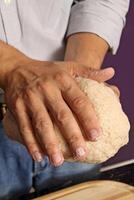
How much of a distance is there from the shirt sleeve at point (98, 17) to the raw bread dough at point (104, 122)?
26 centimetres

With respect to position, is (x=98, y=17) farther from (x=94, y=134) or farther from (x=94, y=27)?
(x=94, y=134)

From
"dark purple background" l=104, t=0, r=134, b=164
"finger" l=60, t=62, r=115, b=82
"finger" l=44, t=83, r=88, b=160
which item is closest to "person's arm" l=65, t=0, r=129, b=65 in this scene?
"finger" l=60, t=62, r=115, b=82

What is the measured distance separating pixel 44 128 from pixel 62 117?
3cm

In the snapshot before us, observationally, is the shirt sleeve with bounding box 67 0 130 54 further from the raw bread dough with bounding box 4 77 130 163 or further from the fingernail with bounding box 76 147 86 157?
the fingernail with bounding box 76 147 86 157

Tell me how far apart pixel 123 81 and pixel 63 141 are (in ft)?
3.18

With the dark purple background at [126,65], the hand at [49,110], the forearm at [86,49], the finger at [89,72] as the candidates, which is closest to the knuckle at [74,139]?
the hand at [49,110]

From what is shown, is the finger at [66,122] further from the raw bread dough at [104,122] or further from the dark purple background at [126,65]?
the dark purple background at [126,65]

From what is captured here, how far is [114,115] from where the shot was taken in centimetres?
67

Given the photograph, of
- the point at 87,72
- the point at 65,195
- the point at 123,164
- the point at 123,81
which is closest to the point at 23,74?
the point at 87,72

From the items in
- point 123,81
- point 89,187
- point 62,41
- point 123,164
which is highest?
point 62,41

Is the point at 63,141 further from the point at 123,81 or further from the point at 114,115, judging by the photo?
the point at 123,81

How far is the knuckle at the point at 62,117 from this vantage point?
60cm

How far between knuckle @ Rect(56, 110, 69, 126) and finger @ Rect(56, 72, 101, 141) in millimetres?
14

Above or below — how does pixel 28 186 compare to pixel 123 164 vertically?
above
